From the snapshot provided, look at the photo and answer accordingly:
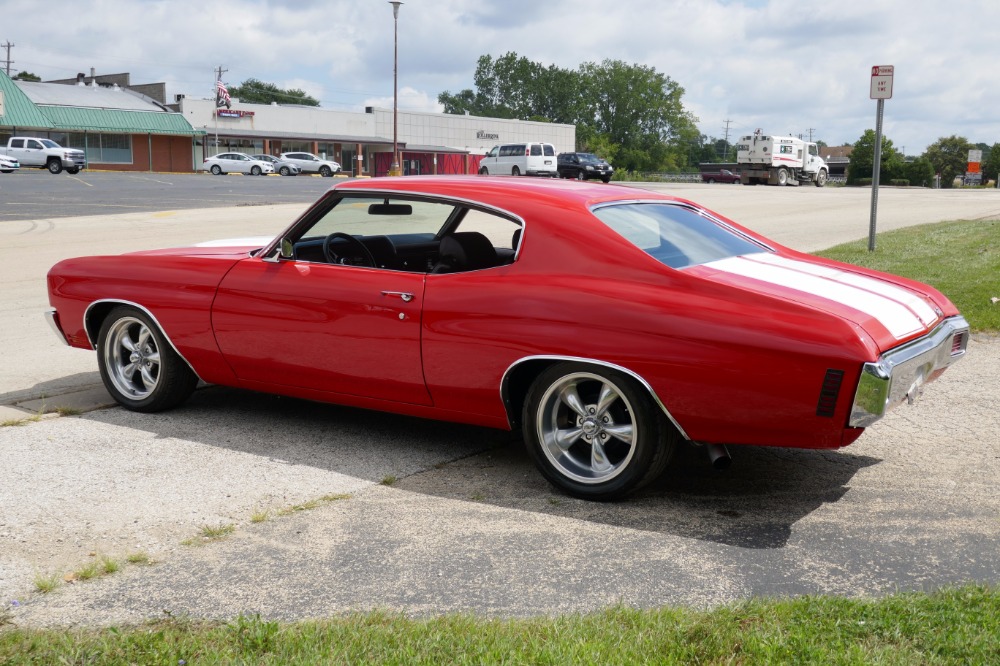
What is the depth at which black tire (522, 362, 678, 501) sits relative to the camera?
13.9 feet

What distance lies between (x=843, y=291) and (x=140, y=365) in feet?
12.5

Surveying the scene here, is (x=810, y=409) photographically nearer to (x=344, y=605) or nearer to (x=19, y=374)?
(x=344, y=605)

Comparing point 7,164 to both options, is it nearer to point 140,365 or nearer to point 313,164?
point 313,164

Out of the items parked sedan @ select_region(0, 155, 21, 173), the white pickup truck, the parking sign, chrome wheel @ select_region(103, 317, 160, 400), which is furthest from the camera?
the white pickup truck

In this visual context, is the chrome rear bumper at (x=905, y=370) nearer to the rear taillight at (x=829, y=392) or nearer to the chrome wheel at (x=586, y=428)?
the rear taillight at (x=829, y=392)

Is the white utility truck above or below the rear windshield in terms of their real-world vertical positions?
above

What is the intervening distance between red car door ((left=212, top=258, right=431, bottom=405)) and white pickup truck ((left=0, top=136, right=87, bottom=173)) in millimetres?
47954

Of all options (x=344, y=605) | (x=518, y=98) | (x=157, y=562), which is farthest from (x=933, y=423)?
(x=518, y=98)

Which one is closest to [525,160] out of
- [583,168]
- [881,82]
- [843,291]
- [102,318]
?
[583,168]

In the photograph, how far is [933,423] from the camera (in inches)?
224

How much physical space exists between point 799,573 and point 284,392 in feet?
9.22

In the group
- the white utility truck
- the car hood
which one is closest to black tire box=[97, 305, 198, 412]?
the car hood

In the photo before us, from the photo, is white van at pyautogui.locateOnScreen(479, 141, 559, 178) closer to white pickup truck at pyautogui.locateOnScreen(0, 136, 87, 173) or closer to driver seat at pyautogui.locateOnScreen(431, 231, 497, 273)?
white pickup truck at pyautogui.locateOnScreen(0, 136, 87, 173)

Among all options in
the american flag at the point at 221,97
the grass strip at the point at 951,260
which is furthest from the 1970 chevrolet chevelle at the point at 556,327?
the american flag at the point at 221,97
